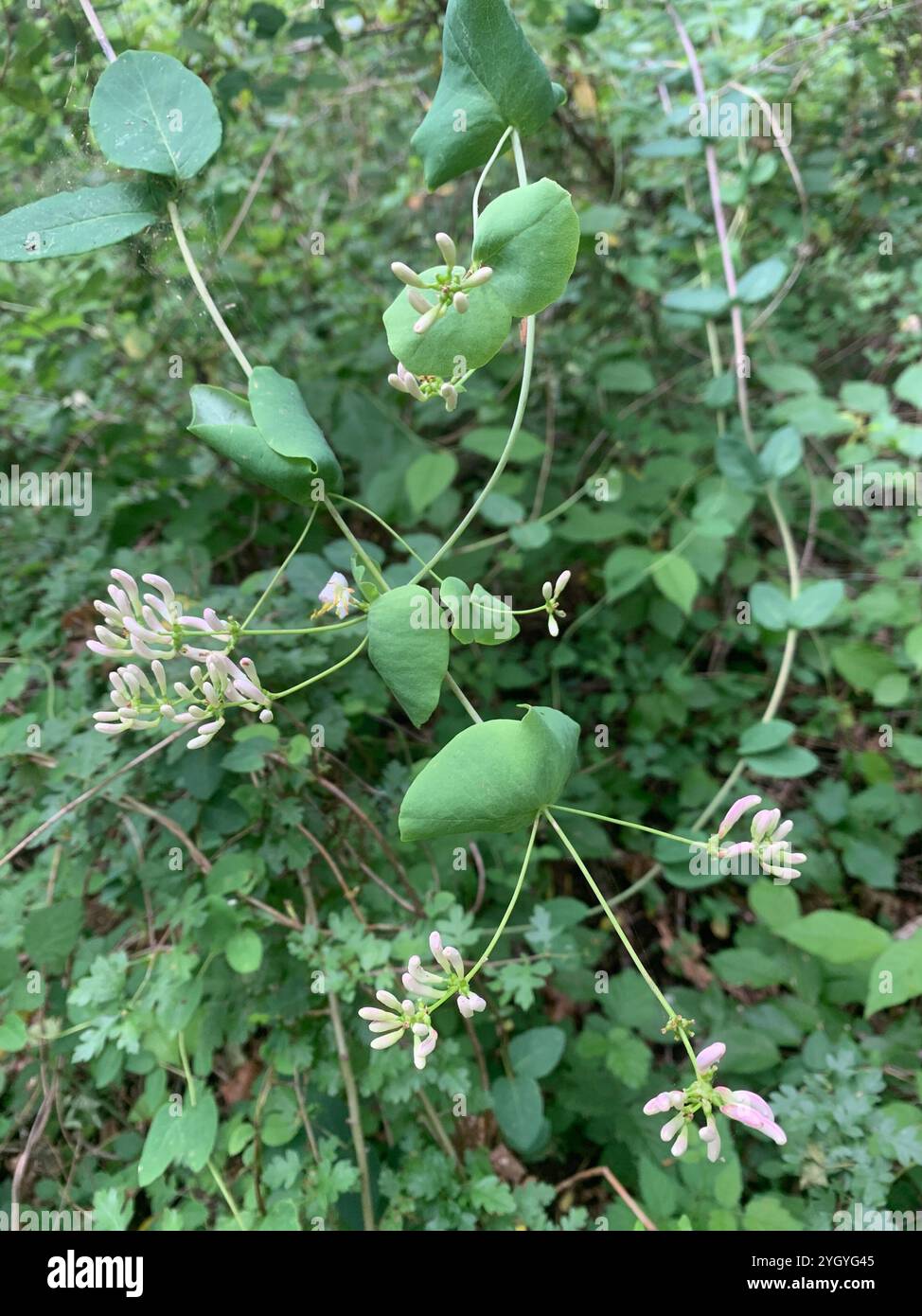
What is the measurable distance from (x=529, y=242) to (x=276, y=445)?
0.24 m

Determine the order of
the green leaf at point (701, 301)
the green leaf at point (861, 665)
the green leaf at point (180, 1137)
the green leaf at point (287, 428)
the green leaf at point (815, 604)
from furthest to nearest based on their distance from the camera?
the green leaf at point (861, 665), the green leaf at point (701, 301), the green leaf at point (815, 604), the green leaf at point (180, 1137), the green leaf at point (287, 428)

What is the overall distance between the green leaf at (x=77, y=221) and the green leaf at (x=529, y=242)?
0.33m

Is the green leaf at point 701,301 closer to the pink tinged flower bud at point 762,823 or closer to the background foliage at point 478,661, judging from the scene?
the background foliage at point 478,661

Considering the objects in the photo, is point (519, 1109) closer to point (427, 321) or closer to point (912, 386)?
point (427, 321)

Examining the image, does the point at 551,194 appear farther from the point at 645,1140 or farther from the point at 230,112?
the point at 230,112

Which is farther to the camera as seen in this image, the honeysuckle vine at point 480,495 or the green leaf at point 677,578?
the green leaf at point 677,578

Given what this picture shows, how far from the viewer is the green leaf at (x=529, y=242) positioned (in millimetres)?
539

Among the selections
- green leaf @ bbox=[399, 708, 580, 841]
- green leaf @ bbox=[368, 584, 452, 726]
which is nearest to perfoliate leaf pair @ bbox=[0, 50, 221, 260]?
green leaf @ bbox=[368, 584, 452, 726]

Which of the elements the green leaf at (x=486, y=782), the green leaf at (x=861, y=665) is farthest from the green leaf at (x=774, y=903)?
the green leaf at (x=486, y=782)

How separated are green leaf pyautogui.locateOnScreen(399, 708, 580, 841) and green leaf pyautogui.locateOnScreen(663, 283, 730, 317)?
130 cm

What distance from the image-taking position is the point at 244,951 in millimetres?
962

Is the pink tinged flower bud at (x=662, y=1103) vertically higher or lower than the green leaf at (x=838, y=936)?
higher

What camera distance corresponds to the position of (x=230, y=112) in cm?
151
